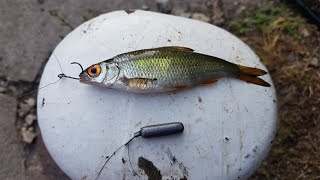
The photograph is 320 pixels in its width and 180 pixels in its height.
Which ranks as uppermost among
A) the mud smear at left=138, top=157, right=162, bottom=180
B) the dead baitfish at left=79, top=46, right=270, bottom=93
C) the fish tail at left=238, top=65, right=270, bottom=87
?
the dead baitfish at left=79, top=46, right=270, bottom=93

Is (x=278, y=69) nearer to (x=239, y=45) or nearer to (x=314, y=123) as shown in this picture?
(x=314, y=123)

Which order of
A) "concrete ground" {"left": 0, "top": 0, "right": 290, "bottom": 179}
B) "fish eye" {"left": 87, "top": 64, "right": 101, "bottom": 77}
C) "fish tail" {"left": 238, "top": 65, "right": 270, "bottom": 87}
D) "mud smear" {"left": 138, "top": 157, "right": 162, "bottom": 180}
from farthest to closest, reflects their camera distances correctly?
"concrete ground" {"left": 0, "top": 0, "right": 290, "bottom": 179}
"fish tail" {"left": 238, "top": 65, "right": 270, "bottom": 87}
"mud smear" {"left": 138, "top": 157, "right": 162, "bottom": 180}
"fish eye" {"left": 87, "top": 64, "right": 101, "bottom": 77}

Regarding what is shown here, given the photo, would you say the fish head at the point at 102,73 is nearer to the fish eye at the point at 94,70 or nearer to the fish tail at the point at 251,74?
the fish eye at the point at 94,70

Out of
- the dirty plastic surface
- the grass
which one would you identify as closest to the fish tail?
the dirty plastic surface

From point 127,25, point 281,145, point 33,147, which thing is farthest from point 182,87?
point 33,147

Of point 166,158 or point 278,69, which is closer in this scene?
point 166,158

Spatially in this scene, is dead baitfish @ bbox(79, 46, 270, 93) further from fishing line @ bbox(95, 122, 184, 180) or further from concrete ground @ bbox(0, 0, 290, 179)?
concrete ground @ bbox(0, 0, 290, 179)
